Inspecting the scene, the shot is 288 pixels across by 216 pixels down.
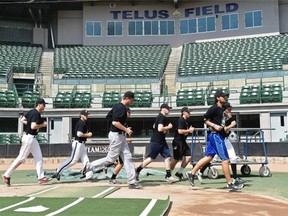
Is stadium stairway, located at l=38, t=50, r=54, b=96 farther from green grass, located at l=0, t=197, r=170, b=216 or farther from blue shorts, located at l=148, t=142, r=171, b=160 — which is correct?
green grass, located at l=0, t=197, r=170, b=216

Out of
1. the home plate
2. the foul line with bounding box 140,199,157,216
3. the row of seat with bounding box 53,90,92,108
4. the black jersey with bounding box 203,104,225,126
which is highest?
the row of seat with bounding box 53,90,92,108

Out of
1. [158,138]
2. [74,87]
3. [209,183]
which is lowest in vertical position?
[209,183]

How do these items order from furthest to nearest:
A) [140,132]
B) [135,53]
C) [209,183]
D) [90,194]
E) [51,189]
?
[135,53], [140,132], [209,183], [51,189], [90,194]

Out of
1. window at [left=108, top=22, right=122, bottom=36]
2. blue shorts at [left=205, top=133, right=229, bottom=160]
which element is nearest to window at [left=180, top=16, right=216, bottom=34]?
window at [left=108, top=22, right=122, bottom=36]

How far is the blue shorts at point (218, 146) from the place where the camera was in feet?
28.1

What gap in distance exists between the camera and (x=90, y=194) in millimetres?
7863

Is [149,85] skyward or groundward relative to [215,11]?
groundward

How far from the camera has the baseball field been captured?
5.98m

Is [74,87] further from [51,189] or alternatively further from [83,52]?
[51,189]

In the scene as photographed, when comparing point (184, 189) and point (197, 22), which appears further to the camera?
point (197, 22)

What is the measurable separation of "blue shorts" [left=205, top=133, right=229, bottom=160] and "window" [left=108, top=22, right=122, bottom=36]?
1263 inches

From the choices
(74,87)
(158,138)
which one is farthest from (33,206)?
(74,87)

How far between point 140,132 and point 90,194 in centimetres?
1869

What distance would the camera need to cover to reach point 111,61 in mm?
33969
